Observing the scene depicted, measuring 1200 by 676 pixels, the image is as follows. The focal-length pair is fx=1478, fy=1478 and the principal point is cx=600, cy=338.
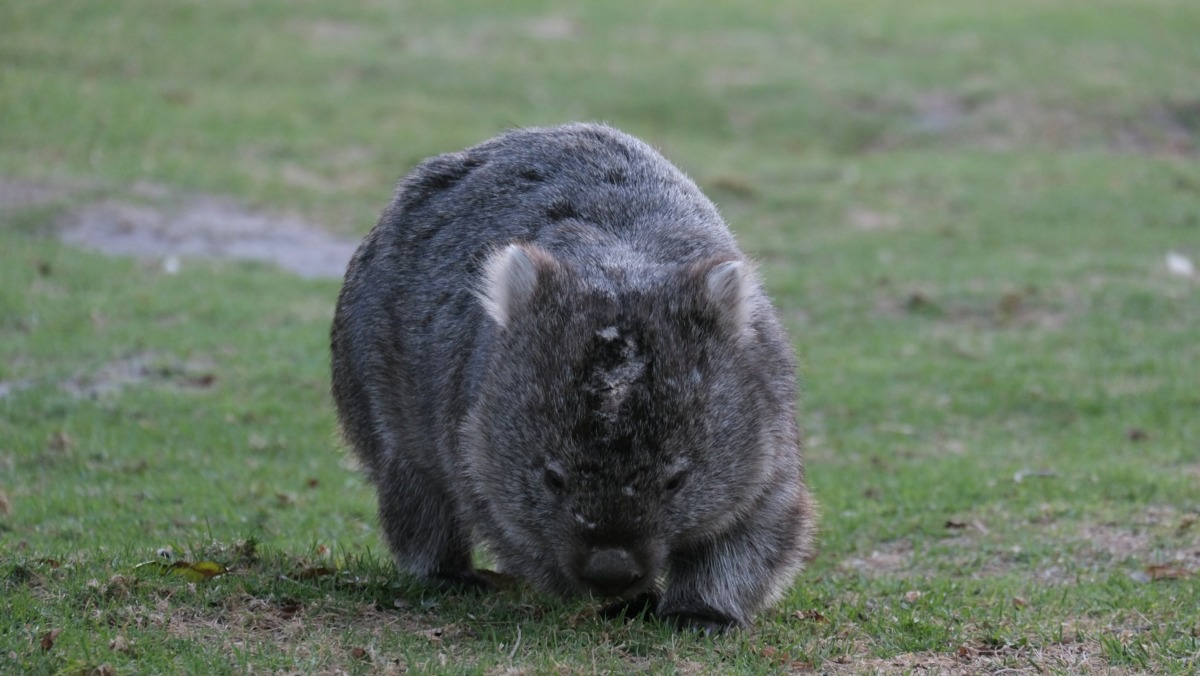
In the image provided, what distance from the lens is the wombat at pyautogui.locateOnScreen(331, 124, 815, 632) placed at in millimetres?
4664

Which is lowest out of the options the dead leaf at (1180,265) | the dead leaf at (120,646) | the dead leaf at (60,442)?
the dead leaf at (1180,265)

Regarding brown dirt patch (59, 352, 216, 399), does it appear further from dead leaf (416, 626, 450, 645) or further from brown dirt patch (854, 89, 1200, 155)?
brown dirt patch (854, 89, 1200, 155)

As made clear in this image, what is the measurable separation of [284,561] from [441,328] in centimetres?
108

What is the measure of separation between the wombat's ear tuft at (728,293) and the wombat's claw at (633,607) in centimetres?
113

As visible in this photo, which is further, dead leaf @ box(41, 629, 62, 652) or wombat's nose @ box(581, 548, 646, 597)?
wombat's nose @ box(581, 548, 646, 597)

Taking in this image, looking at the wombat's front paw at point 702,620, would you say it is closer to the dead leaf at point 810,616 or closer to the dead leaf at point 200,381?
the dead leaf at point 810,616

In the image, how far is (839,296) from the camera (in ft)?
43.2

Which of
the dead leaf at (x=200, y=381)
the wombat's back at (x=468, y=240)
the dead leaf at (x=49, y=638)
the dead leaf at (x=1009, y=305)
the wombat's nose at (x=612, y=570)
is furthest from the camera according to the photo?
the dead leaf at (x=1009, y=305)

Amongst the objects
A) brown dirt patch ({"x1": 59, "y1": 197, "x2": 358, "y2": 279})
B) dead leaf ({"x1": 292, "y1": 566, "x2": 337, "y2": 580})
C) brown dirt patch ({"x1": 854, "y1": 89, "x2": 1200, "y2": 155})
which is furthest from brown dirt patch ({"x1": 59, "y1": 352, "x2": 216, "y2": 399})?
brown dirt patch ({"x1": 854, "y1": 89, "x2": 1200, "y2": 155})

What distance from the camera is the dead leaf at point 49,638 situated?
4480 mm

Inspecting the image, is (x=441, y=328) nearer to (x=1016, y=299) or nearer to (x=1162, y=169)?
(x=1016, y=299)

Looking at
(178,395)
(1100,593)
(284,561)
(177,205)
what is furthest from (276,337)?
(1100,593)

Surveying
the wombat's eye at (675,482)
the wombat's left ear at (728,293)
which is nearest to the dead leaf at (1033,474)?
the wombat's left ear at (728,293)

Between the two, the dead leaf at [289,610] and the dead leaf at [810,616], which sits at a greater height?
the dead leaf at [289,610]
